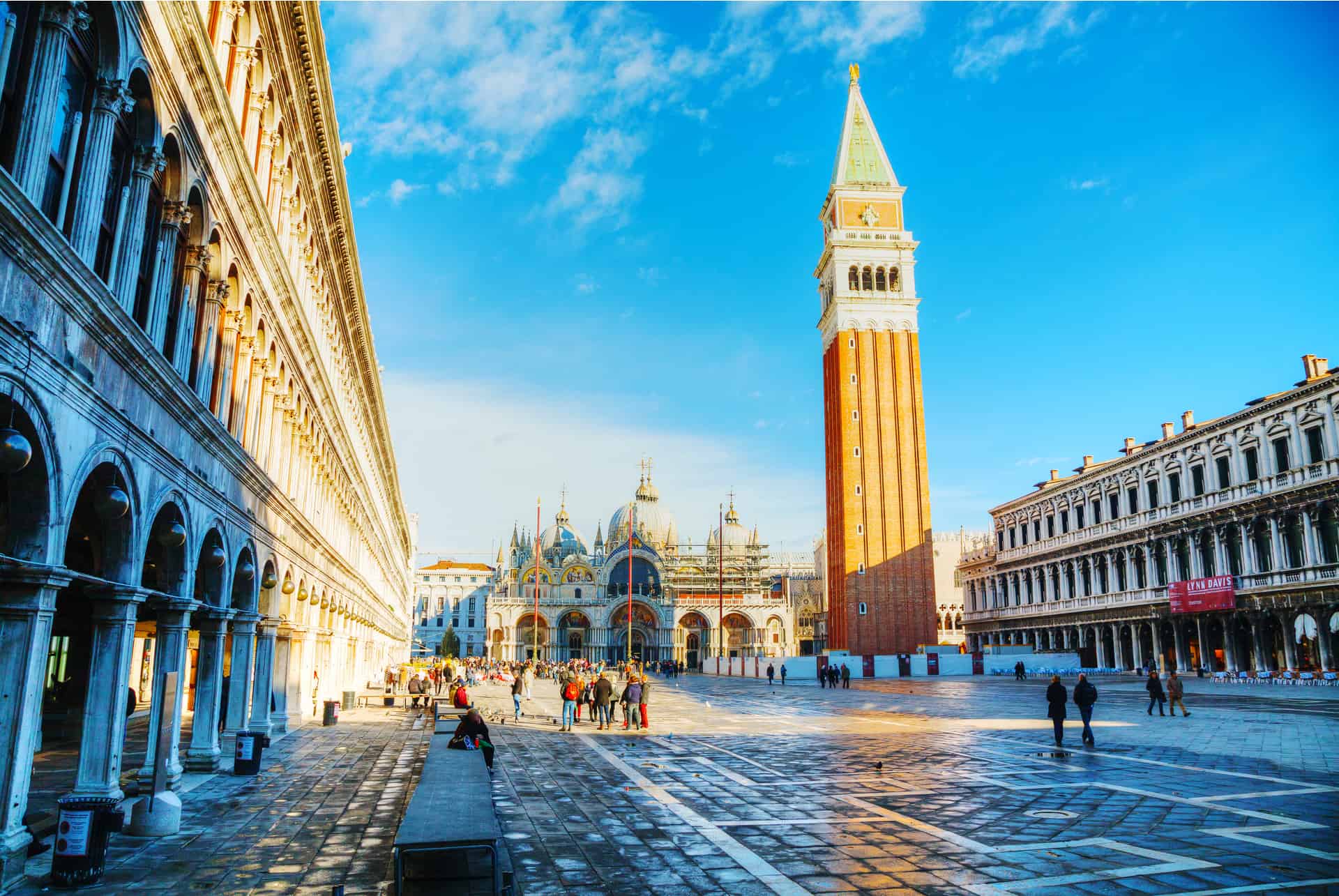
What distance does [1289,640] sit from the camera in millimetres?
39094

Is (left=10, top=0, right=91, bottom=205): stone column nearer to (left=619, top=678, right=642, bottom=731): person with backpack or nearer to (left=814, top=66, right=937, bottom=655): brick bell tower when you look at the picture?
(left=619, top=678, right=642, bottom=731): person with backpack

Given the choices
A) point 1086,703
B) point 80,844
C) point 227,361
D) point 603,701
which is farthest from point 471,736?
point 1086,703

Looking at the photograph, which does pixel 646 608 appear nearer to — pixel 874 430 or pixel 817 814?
pixel 874 430

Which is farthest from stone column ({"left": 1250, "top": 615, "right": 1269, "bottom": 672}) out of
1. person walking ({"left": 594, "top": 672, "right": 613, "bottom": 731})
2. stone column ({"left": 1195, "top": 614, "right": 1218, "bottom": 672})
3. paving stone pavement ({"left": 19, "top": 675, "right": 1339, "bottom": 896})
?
person walking ({"left": 594, "top": 672, "right": 613, "bottom": 731})

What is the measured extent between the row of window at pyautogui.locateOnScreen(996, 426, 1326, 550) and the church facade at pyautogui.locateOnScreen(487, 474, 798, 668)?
100 feet

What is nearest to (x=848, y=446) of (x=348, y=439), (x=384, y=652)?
(x=384, y=652)

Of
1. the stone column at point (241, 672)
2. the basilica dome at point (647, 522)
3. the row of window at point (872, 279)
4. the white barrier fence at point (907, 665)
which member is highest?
the row of window at point (872, 279)

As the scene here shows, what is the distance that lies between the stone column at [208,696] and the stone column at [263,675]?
3.60 metres

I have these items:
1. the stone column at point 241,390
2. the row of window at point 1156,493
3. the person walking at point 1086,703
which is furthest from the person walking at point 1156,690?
the stone column at point 241,390

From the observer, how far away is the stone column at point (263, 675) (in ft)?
58.4

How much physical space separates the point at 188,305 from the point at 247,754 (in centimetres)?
691

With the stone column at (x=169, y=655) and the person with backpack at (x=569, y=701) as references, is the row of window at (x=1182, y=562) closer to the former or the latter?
the person with backpack at (x=569, y=701)

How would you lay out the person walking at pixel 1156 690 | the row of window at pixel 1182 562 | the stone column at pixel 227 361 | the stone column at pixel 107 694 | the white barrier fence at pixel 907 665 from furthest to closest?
1. the white barrier fence at pixel 907 665
2. the row of window at pixel 1182 562
3. the person walking at pixel 1156 690
4. the stone column at pixel 227 361
5. the stone column at pixel 107 694

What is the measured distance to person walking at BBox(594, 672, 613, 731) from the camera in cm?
2405
